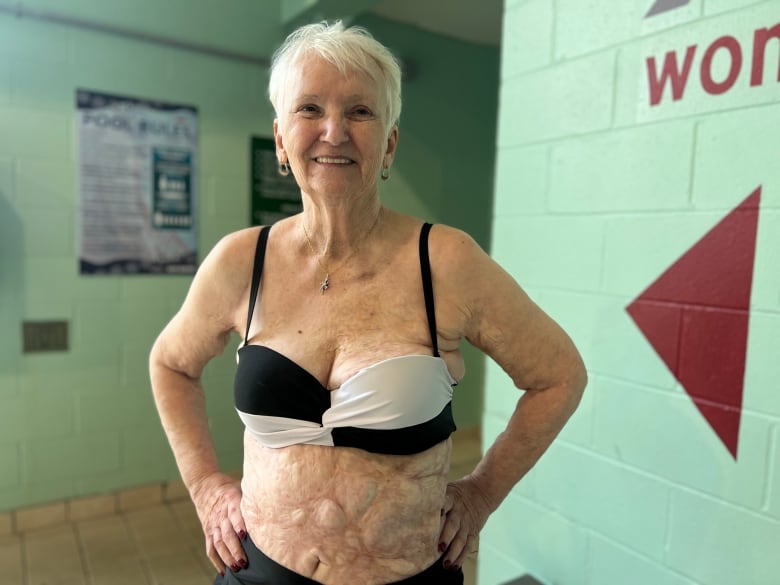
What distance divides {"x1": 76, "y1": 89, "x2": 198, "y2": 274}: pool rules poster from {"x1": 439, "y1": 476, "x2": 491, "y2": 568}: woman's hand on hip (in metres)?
2.13

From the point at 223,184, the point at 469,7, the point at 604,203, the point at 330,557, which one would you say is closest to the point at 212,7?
the point at 223,184

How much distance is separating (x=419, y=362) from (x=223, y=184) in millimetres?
2254

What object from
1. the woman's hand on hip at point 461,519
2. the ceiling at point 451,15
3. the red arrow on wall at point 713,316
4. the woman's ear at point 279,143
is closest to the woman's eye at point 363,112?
the woman's ear at point 279,143

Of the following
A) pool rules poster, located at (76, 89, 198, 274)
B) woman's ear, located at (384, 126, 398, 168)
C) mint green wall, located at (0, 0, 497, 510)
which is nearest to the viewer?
woman's ear, located at (384, 126, 398, 168)

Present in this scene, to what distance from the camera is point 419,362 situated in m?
0.87

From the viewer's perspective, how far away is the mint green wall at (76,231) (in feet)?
7.79

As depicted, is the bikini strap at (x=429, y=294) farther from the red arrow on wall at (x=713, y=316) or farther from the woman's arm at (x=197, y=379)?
the red arrow on wall at (x=713, y=316)

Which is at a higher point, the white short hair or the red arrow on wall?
the white short hair

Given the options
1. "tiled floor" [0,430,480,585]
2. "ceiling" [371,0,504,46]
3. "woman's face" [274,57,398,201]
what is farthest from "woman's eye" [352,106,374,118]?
"ceiling" [371,0,504,46]

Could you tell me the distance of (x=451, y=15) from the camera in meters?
3.17

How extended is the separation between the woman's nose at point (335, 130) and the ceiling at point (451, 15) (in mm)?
2375

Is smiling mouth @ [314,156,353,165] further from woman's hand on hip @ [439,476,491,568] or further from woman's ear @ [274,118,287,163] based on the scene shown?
woman's hand on hip @ [439,476,491,568]

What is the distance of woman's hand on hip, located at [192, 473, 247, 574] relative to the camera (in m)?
0.99

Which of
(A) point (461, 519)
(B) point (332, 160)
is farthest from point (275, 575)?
(B) point (332, 160)
